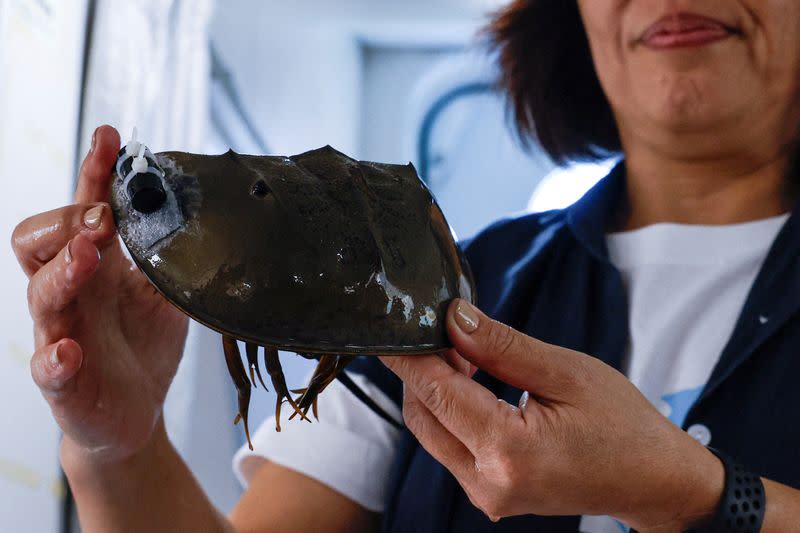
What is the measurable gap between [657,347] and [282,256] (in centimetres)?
66

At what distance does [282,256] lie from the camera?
2.10 ft

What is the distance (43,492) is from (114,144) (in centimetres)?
88

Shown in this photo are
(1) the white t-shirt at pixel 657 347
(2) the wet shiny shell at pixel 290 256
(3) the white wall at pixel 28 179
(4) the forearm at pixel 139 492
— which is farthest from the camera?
(3) the white wall at pixel 28 179

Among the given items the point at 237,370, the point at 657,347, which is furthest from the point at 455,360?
the point at 657,347

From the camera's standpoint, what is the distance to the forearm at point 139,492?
85 cm

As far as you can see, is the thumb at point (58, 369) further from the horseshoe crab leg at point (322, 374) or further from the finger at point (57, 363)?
the horseshoe crab leg at point (322, 374)

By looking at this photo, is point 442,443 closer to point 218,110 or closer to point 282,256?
point 282,256

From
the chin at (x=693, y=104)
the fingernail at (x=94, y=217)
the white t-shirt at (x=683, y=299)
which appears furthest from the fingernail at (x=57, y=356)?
the chin at (x=693, y=104)

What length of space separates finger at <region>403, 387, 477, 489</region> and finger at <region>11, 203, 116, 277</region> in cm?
31

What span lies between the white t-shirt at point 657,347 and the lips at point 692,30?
27 centimetres

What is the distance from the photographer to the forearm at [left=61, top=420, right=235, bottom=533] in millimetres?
850

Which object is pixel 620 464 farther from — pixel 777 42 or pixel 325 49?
pixel 325 49

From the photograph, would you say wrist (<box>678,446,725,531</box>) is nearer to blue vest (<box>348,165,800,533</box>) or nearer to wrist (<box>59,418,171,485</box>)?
blue vest (<box>348,165,800,533</box>)

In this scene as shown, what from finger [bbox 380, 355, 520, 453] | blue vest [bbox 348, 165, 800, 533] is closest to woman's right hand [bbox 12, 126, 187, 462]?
finger [bbox 380, 355, 520, 453]
